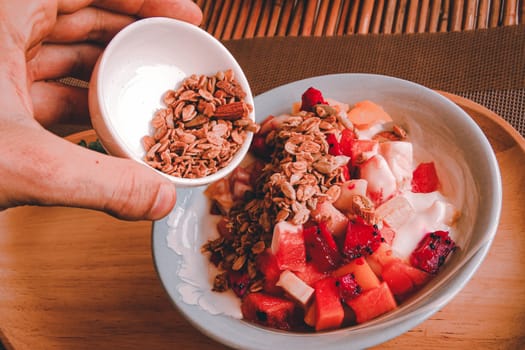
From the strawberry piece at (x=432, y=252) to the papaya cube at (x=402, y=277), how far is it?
0.05 ft

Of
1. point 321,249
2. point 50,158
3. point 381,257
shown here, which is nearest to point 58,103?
point 50,158

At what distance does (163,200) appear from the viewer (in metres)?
0.82

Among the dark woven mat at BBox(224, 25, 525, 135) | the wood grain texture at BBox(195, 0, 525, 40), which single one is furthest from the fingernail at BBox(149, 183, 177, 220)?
the wood grain texture at BBox(195, 0, 525, 40)

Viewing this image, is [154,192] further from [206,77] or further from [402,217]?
[402,217]

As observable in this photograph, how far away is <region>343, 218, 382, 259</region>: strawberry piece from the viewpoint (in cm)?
94

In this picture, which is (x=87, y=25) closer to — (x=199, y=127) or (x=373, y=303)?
(x=199, y=127)

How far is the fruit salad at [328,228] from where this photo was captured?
0.95 meters

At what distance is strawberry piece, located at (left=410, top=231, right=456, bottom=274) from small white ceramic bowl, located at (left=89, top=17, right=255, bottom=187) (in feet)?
1.37

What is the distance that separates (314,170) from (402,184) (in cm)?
21

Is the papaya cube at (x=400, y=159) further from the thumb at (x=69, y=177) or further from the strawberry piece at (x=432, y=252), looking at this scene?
the thumb at (x=69, y=177)

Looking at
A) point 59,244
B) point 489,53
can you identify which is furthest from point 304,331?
point 489,53

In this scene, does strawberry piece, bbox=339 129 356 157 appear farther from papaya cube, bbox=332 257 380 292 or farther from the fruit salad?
papaya cube, bbox=332 257 380 292

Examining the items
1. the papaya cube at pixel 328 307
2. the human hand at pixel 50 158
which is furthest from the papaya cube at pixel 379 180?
the human hand at pixel 50 158

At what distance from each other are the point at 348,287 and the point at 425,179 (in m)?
0.36
